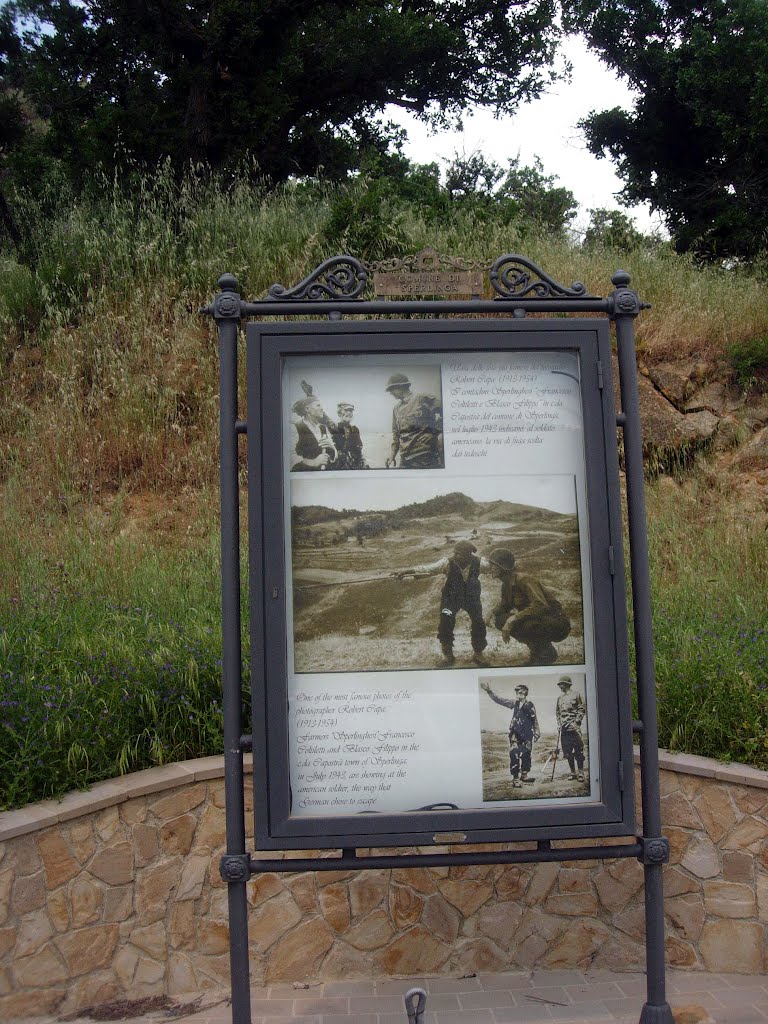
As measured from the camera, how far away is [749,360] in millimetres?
8219

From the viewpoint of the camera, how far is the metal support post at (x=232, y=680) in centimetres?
276

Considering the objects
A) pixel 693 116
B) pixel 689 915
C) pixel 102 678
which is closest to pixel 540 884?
pixel 689 915

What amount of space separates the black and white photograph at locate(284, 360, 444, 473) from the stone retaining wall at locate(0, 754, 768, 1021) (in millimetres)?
1650

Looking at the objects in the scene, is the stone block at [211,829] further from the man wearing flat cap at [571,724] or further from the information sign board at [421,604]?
the man wearing flat cap at [571,724]

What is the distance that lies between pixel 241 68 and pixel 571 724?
11612 mm

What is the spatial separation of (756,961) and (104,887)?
2642 mm

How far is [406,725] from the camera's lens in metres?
2.75

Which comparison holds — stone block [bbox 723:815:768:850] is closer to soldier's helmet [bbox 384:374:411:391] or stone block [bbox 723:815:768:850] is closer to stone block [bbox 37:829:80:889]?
soldier's helmet [bbox 384:374:411:391]

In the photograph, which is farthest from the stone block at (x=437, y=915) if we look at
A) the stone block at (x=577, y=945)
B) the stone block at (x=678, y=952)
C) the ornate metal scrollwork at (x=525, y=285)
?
the ornate metal scrollwork at (x=525, y=285)

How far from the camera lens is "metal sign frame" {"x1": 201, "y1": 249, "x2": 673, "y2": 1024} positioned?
269 cm

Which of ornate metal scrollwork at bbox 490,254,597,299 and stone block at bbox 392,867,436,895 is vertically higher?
ornate metal scrollwork at bbox 490,254,597,299

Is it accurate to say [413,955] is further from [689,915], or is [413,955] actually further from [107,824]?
[107,824]

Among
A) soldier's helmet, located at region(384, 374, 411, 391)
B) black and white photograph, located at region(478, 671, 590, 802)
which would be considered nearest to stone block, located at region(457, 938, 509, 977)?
black and white photograph, located at region(478, 671, 590, 802)

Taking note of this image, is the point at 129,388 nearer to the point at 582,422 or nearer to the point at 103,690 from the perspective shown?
the point at 103,690
